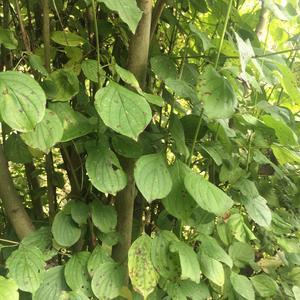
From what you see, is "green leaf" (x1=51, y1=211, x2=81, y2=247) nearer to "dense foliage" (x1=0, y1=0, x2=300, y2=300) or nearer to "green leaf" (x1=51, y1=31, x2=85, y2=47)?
"dense foliage" (x1=0, y1=0, x2=300, y2=300)

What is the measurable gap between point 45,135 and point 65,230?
0.23m

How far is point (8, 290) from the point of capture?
0.59 m

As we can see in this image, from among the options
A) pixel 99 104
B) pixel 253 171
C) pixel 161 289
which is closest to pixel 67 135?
pixel 99 104

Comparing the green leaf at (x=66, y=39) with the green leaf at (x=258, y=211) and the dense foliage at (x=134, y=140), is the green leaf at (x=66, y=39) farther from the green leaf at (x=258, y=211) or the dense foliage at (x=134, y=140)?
the green leaf at (x=258, y=211)

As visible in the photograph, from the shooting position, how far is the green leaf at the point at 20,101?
55 centimetres

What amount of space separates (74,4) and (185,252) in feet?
2.02

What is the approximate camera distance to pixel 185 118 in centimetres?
85

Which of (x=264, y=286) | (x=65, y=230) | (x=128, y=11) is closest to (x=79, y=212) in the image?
(x=65, y=230)

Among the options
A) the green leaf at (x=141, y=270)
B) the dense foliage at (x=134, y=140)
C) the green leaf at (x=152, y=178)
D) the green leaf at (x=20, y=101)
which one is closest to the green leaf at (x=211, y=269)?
the dense foliage at (x=134, y=140)

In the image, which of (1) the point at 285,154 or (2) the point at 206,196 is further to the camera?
(1) the point at 285,154

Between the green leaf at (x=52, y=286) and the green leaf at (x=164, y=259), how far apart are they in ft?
0.61

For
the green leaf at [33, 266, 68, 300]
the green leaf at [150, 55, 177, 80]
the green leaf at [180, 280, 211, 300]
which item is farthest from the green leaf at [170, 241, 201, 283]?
the green leaf at [150, 55, 177, 80]

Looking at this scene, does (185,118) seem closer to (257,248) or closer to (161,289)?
(161,289)

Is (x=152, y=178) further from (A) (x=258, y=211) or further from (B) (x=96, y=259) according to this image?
(A) (x=258, y=211)
